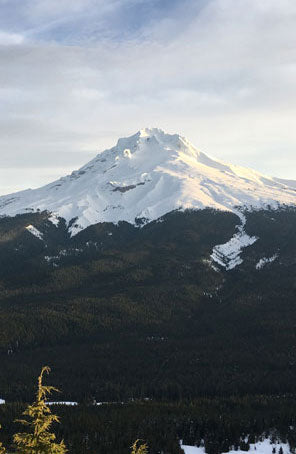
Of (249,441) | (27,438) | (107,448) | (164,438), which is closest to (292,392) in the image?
(249,441)

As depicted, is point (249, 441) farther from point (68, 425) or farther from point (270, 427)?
point (68, 425)

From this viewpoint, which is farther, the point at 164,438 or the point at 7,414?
the point at 7,414

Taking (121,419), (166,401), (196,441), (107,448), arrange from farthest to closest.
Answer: (166,401) → (121,419) → (196,441) → (107,448)

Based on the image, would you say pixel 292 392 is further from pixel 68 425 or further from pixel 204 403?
pixel 68 425

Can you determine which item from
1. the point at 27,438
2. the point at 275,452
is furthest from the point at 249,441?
the point at 27,438

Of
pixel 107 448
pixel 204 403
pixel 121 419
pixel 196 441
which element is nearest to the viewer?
pixel 107 448

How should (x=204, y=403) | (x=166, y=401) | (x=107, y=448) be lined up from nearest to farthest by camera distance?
1. (x=107, y=448)
2. (x=204, y=403)
3. (x=166, y=401)

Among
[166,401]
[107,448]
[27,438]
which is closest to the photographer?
[27,438]

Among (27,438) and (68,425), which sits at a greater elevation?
(27,438)

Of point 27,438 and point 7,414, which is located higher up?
point 27,438
